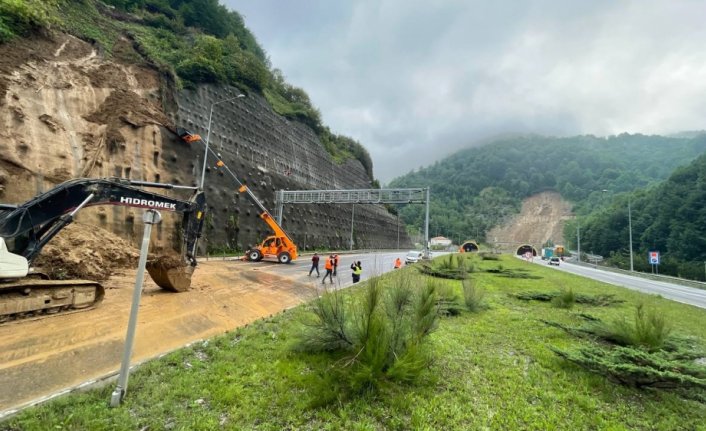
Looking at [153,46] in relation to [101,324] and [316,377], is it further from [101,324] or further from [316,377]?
[316,377]

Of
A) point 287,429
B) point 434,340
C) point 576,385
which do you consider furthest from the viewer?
point 434,340

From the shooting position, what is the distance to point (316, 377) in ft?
15.3

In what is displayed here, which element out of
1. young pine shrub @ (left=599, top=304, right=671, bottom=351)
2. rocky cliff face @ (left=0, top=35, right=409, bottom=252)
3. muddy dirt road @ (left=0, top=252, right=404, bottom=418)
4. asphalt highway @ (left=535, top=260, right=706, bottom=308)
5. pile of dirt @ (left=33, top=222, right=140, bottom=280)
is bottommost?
asphalt highway @ (left=535, top=260, right=706, bottom=308)

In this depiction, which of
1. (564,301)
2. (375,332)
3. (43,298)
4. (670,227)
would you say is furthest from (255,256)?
(670,227)

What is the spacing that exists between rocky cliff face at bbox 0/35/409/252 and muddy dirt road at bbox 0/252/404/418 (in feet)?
23.5

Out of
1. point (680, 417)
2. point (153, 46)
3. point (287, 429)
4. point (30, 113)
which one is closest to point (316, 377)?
point (287, 429)

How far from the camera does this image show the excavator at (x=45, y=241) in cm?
743

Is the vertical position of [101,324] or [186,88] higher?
[186,88]

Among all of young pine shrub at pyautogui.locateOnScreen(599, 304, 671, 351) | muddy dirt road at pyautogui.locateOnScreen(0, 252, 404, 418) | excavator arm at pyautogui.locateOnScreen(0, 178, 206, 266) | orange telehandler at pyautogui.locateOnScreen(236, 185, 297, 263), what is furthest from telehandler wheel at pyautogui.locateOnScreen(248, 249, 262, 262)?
young pine shrub at pyautogui.locateOnScreen(599, 304, 671, 351)

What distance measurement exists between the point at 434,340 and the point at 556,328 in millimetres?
3516

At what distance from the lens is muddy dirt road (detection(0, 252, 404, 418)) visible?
16.6 ft

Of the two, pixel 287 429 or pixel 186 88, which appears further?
pixel 186 88

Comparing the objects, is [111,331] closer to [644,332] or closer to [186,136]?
[644,332]

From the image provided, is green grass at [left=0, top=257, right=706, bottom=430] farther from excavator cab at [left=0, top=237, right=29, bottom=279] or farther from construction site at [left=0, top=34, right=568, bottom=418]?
excavator cab at [left=0, top=237, right=29, bottom=279]
